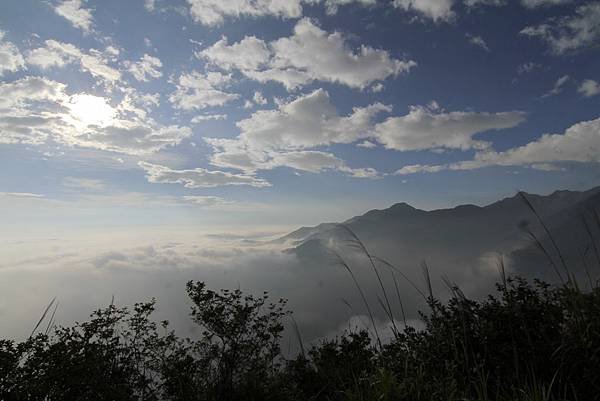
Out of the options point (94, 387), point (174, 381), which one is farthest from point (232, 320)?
point (94, 387)

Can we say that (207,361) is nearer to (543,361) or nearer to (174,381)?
(174,381)

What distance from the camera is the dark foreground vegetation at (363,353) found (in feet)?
17.8

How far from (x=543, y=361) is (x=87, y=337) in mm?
13795

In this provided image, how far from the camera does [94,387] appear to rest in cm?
1039

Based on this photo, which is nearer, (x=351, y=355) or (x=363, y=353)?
(x=351, y=355)

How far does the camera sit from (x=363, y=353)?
50.2 ft

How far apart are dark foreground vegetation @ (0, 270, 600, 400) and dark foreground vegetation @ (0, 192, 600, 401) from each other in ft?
0.12

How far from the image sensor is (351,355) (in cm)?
1514

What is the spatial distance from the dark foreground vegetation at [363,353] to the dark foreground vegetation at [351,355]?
0.04 meters

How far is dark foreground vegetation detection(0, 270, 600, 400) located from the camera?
17.9 feet

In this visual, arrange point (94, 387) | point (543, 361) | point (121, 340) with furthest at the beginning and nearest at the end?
1. point (121, 340)
2. point (94, 387)
3. point (543, 361)

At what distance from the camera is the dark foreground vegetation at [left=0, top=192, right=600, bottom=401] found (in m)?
5.42

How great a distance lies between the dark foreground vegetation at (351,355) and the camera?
546 centimetres

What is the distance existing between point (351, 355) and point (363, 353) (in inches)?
22.1
